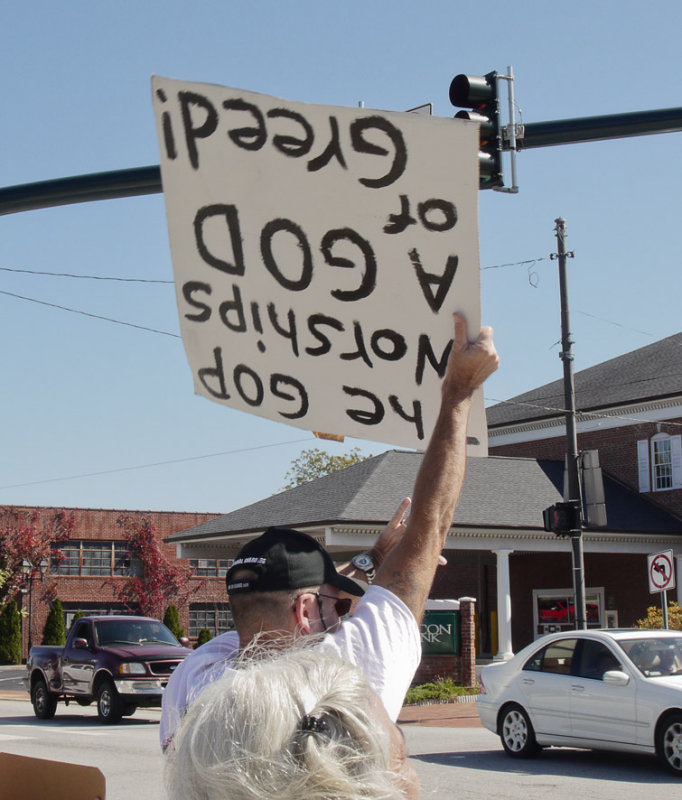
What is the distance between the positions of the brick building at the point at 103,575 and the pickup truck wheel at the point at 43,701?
27360 millimetres

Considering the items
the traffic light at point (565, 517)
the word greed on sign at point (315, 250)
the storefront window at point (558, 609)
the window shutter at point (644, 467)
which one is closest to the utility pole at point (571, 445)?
the traffic light at point (565, 517)

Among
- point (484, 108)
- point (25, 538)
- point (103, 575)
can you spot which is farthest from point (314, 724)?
point (103, 575)

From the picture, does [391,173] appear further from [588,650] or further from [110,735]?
[110,735]

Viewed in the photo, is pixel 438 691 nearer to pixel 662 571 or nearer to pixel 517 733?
pixel 662 571

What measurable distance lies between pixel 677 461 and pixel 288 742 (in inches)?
1316

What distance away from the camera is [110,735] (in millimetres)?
16625

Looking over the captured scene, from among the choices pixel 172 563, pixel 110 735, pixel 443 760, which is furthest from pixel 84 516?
pixel 443 760

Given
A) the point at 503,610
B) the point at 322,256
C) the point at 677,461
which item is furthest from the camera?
the point at 677,461

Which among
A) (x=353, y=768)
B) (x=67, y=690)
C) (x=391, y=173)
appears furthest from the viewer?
(x=67, y=690)

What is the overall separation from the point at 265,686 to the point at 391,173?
1997mm

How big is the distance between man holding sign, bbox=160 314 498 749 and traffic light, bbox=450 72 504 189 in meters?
5.41

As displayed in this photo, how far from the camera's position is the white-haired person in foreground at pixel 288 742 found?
5.00 feet

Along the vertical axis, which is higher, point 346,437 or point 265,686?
point 346,437

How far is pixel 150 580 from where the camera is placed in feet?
166
